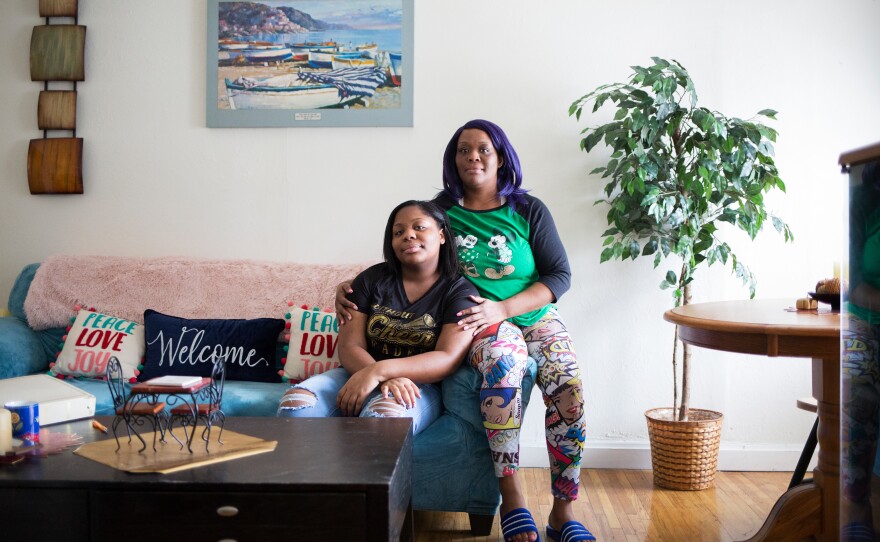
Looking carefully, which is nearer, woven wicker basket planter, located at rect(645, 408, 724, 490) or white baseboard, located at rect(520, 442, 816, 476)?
woven wicker basket planter, located at rect(645, 408, 724, 490)

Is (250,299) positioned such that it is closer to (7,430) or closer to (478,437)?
(478,437)

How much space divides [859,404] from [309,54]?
2371 millimetres

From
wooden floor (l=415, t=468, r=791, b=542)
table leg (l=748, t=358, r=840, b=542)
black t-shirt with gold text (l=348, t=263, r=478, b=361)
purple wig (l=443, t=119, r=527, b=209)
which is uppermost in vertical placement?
purple wig (l=443, t=119, r=527, b=209)

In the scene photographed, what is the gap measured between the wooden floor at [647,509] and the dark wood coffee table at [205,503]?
94 centimetres

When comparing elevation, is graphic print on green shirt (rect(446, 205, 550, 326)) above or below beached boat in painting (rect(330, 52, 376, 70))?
below

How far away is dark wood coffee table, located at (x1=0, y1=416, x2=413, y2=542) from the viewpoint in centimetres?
122

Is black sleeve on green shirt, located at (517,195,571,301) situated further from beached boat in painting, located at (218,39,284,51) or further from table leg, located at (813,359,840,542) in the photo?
beached boat in painting, located at (218,39,284,51)

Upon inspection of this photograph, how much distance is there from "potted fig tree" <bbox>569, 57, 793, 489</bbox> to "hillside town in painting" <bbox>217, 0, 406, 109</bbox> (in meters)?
0.77

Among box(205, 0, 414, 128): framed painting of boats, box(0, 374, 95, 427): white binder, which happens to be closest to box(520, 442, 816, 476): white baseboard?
box(205, 0, 414, 128): framed painting of boats

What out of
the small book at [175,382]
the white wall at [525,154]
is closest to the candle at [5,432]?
the small book at [175,382]

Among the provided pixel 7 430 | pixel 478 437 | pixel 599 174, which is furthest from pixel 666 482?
pixel 7 430

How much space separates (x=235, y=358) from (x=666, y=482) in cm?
151

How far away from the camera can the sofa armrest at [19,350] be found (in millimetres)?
2463

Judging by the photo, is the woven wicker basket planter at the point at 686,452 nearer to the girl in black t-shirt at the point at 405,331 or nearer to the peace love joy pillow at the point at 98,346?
the girl in black t-shirt at the point at 405,331
